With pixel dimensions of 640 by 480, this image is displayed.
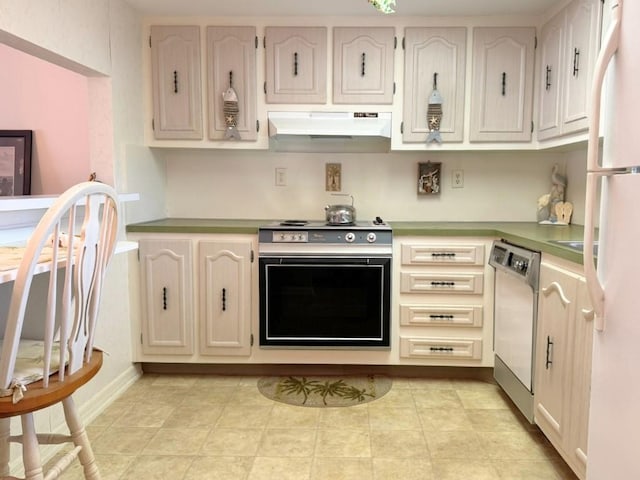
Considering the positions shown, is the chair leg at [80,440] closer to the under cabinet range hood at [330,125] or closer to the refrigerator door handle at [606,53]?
the refrigerator door handle at [606,53]

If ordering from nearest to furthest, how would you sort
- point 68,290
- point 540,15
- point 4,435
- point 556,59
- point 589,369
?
point 68,290
point 4,435
point 589,369
point 556,59
point 540,15

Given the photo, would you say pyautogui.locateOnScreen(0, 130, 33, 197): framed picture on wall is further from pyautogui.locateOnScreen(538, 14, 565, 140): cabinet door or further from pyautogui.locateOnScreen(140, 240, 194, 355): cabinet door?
pyautogui.locateOnScreen(538, 14, 565, 140): cabinet door

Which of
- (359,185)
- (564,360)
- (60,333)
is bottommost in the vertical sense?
(564,360)

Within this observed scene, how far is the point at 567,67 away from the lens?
95.0 inches

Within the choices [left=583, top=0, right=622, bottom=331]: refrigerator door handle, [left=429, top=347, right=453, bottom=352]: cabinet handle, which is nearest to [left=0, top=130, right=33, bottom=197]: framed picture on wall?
[left=429, top=347, right=453, bottom=352]: cabinet handle

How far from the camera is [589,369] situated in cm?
157

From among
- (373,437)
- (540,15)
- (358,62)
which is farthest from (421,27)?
(373,437)

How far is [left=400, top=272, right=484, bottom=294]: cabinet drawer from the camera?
8.68 feet

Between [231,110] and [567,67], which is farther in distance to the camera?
[231,110]

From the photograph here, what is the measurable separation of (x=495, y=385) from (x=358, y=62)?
205 cm

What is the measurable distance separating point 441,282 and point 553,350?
33.6 inches

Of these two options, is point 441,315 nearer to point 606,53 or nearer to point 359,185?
point 359,185

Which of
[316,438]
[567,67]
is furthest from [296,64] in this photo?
[316,438]

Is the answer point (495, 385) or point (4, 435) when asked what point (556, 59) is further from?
point (4, 435)
